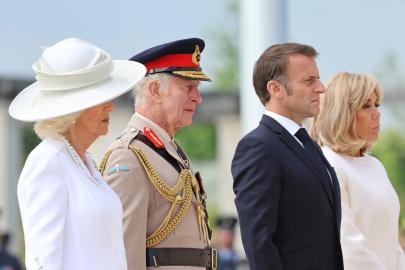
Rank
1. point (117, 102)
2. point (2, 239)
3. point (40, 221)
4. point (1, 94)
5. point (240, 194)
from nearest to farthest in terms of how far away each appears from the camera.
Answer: point (40, 221), point (240, 194), point (2, 239), point (1, 94), point (117, 102)

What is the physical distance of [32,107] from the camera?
3.49m

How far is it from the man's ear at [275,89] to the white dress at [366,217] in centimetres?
63

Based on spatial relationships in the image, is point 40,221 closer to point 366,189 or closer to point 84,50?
point 84,50

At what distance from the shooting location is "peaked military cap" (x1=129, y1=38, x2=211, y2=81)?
14.0ft

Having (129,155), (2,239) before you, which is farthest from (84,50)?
(2,239)

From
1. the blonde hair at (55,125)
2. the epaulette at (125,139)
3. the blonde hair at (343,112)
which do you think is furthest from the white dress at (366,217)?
the blonde hair at (55,125)

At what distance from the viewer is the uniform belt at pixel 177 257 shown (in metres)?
3.97

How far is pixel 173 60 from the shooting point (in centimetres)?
432

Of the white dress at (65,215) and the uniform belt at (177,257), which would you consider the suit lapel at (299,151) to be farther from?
the white dress at (65,215)

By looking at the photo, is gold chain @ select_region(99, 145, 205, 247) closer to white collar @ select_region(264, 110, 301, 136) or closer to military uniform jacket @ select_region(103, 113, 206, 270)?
military uniform jacket @ select_region(103, 113, 206, 270)

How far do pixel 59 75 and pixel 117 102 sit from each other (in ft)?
44.2

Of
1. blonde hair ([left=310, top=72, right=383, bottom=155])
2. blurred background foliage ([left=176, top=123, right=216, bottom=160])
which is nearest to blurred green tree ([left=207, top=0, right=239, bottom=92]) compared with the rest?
blurred background foliage ([left=176, top=123, right=216, bottom=160])

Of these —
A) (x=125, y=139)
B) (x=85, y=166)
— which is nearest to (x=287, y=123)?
(x=125, y=139)

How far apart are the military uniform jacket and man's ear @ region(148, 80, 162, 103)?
98 millimetres
